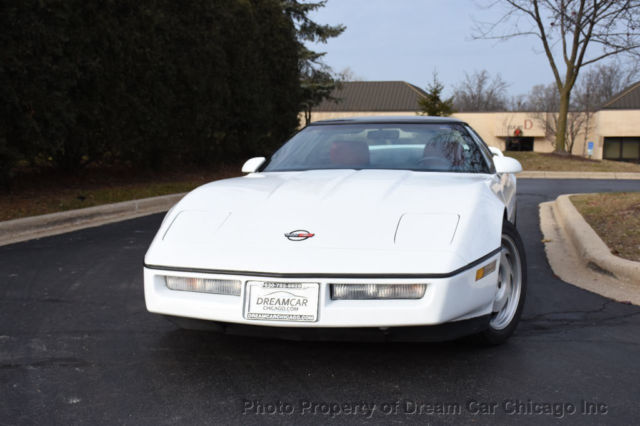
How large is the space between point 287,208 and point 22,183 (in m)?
9.84

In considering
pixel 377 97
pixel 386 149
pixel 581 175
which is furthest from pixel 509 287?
pixel 377 97

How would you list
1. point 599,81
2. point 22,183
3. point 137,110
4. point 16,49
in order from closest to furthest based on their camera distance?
point 16,49
point 22,183
point 137,110
point 599,81

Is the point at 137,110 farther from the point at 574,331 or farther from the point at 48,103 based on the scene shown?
the point at 574,331

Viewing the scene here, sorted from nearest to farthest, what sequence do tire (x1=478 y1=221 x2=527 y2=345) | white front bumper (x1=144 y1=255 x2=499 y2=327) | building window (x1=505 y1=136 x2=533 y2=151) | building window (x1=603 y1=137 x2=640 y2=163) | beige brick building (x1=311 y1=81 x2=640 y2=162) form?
white front bumper (x1=144 y1=255 x2=499 y2=327) → tire (x1=478 y1=221 x2=527 y2=345) → beige brick building (x1=311 y1=81 x2=640 y2=162) → building window (x1=603 y1=137 x2=640 y2=163) → building window (x1=505 y1=136 x2=533 y2=151)

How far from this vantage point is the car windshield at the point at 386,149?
432 centimetres

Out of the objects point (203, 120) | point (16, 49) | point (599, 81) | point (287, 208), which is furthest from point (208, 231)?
point (599, 81)

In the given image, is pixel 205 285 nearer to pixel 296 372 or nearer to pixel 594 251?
pixel 296 372

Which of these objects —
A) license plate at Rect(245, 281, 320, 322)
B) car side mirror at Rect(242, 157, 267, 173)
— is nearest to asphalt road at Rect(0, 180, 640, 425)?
license plate at Rect(245, 281, 320, 322)

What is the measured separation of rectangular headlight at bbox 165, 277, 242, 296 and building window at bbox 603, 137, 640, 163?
5154 cm

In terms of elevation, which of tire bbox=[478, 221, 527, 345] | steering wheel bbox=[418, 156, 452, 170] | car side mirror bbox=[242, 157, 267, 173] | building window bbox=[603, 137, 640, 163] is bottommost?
building window bbox=[603, 137, 640, 163]

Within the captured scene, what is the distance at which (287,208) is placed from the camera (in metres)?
3.32

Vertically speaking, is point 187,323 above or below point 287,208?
below

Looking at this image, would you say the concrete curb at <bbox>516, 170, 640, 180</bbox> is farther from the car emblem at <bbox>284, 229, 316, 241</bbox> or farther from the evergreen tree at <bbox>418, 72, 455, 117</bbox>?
the car emblem at <bbox>284, 229, 316, 241</bbox>

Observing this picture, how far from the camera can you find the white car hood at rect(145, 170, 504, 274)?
289 centimetres
